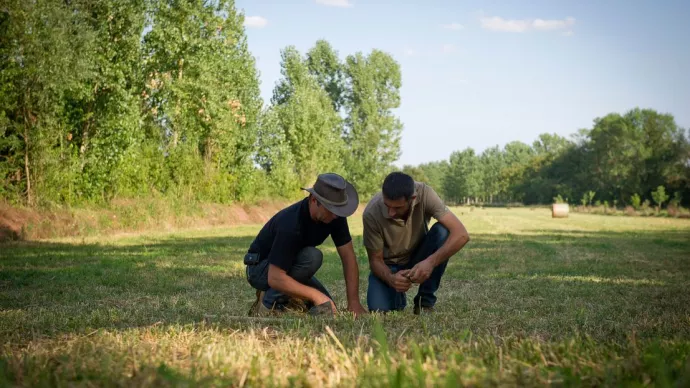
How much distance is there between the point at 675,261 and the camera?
1323cm

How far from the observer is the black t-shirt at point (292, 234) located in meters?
5.74

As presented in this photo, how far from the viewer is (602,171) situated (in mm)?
102438

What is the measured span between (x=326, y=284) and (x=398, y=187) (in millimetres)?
4095

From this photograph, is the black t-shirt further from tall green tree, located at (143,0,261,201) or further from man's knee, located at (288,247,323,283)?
tall green tree, located at (143,0,261,201)

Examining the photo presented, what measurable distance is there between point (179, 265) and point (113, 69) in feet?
40.1

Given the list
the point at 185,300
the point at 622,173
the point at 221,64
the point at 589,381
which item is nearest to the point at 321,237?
the point at 185,300

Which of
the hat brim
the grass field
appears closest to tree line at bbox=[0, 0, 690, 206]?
the grass field

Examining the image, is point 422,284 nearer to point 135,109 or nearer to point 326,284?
point 326,284

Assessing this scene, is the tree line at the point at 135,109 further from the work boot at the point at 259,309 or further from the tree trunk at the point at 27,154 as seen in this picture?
the work boot at the point at 259,309

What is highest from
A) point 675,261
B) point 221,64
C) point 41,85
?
point 221,64

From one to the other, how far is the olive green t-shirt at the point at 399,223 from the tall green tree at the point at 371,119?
55.7 m

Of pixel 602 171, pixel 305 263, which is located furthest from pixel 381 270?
Result: pixel 602 171

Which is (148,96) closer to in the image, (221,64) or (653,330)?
(221,64)

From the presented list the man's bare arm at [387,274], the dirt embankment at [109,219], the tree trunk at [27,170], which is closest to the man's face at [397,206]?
the man's bare arm at [387,274]
